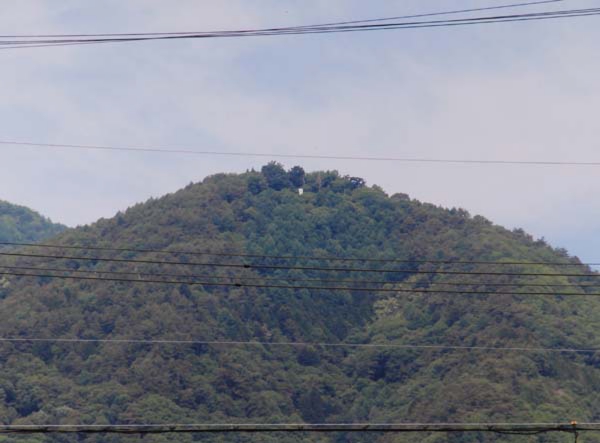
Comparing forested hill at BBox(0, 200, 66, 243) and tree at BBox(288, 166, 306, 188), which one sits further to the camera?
forested hill at BBox(0, 200, 66, 243)

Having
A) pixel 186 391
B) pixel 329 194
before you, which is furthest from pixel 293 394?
pixel 329 194

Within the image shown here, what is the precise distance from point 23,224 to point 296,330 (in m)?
76.8

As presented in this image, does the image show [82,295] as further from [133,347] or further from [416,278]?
[416,278]

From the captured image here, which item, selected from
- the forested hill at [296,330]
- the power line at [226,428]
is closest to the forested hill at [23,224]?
the forested hill at [296,330]

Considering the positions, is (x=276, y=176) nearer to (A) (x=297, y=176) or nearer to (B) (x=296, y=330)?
(A) (x=297, y=176)

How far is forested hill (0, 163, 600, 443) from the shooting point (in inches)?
3300

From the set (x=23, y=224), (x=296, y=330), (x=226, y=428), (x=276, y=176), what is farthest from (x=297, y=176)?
(x=226, y=428)

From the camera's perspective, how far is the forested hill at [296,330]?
8381 centimetres

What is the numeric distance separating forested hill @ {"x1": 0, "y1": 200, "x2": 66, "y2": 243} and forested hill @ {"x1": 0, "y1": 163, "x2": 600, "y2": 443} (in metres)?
39.6

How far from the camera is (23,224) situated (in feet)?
588

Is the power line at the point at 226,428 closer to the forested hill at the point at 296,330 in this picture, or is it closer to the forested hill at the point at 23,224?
the forested hill at the point at 296,330

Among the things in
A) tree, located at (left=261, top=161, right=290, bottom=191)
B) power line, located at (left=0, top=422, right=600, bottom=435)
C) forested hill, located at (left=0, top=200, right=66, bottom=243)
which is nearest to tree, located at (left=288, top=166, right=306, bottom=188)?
tree, located at (left=261, top=161, right=290, bottom=191)

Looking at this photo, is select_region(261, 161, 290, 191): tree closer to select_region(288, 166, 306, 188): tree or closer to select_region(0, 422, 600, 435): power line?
select_region(288, 166, 306, 188): tree

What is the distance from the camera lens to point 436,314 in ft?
349
